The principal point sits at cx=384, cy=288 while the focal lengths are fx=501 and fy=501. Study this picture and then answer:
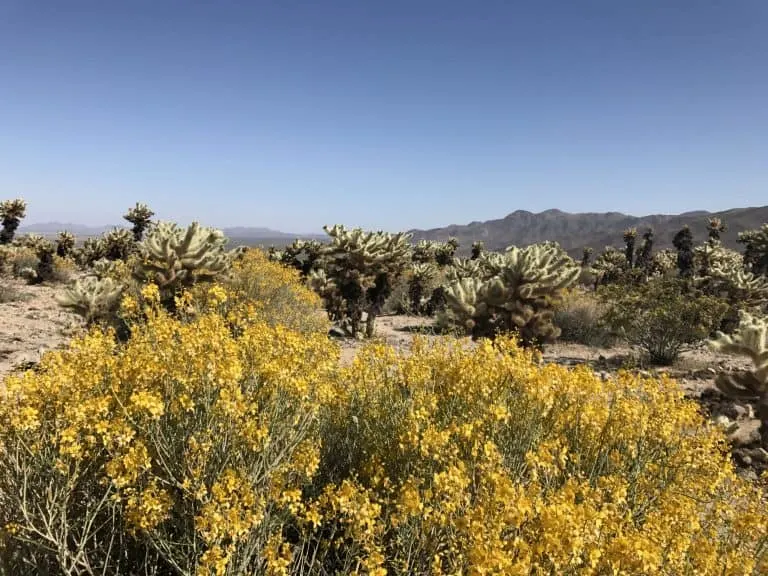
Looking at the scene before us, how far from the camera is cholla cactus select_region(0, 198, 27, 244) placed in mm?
26578

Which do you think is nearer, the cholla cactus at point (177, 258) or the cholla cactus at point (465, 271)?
the cholla cactus at point (177, 258)

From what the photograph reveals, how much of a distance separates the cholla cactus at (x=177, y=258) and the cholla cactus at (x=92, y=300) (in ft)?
3.65

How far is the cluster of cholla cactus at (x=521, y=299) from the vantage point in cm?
1023

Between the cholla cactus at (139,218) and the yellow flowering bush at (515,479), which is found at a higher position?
the cholla cactus at (139,218)

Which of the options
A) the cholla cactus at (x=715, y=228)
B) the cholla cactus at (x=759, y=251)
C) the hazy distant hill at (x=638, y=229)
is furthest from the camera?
the hazy distant hill at (x=638, y=229)

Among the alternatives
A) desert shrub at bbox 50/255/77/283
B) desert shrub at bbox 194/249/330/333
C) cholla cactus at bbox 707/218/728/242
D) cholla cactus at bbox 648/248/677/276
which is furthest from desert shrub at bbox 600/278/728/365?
cholla cactus at bbox 648/248/677/276

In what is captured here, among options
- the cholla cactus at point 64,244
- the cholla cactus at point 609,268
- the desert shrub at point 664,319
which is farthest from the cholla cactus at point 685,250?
the cholla cactus at point 64,244

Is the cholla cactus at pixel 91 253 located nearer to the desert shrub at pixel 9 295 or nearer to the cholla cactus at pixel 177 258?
the desert shrub at pixel 9 295

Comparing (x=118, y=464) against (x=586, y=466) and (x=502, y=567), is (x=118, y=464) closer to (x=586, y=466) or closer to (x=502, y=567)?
(x=502, y=567)

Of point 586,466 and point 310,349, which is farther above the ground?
point 310,349

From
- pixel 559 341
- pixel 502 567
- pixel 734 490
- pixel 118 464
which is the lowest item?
→ pixel 559 341

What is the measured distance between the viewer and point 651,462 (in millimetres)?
3947

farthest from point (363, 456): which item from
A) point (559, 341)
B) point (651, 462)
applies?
point (559, 341)

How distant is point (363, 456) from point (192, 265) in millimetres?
7357
